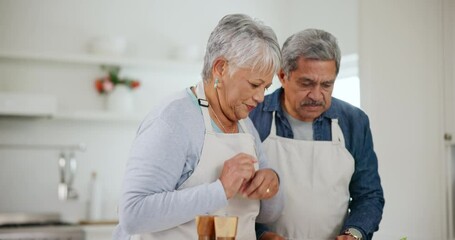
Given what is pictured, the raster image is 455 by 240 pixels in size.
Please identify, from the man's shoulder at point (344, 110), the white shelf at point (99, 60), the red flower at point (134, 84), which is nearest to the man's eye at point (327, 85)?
the man's shoulder at point (344, 110)

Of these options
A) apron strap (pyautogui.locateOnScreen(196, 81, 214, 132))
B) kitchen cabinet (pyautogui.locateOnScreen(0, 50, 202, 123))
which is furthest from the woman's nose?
kitchen cabinet (pyautogui.locateOnScreen(0, 50, 202, 123))

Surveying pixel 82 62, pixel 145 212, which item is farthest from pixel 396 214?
pixel 82 62

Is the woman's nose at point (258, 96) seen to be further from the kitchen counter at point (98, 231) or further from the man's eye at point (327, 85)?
the kitchen counter at point (98, 231)

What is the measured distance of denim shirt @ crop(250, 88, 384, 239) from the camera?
2.05 m

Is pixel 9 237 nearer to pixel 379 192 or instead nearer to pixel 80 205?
pixel 80 205

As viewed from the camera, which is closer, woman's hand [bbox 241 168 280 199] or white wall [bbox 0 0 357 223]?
woman's hand [bbox 241 168 280 199]

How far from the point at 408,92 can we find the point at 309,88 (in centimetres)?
52

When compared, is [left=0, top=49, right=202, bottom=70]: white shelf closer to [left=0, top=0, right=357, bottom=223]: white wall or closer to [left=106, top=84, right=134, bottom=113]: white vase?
[left=0, top=0, right=357, bottom=223]: white wall

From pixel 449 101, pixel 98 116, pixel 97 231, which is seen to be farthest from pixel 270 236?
pixel 98 116

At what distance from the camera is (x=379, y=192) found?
2104 millimetres

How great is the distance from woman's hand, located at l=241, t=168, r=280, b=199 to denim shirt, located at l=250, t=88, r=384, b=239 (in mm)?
332

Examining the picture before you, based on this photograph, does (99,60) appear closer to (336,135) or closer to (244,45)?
(336,135)

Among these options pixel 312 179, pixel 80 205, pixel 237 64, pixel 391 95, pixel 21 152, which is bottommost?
pixel 80 205

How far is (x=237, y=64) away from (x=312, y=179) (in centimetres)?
52
